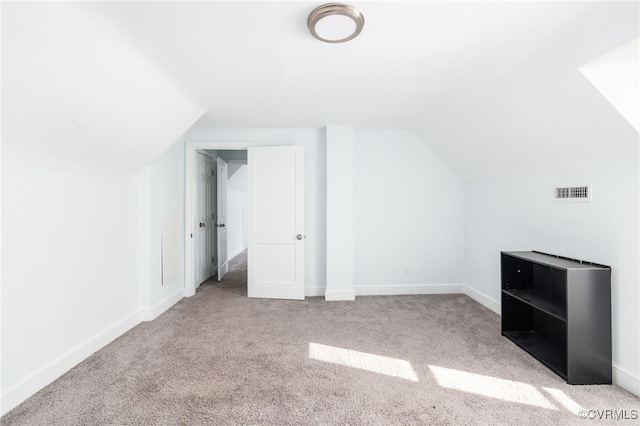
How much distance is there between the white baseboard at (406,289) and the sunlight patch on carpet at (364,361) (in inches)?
62.8

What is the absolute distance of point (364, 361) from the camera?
2342 mm

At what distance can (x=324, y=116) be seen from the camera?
3494 mm

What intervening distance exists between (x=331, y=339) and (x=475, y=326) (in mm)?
1477

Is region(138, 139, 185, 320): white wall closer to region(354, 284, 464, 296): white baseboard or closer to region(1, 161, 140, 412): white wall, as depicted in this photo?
region(1, 161, 140, 412): white wall

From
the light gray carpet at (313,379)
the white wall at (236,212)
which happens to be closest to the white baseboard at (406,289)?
the light gray carpet at (313,379)

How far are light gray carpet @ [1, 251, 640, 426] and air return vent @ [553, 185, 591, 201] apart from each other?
51.5 inches

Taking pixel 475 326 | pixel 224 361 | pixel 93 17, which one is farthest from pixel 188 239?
pixel 475 326

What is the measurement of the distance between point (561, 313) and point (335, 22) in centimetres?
245

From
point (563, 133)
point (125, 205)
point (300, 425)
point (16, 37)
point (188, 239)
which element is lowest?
point (300, 425)

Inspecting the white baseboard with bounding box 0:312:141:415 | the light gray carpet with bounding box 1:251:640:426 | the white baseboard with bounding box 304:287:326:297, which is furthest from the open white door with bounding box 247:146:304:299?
the white baseboard with bounding box 0:312:141:415

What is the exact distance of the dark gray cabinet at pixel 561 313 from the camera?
201 centimetres

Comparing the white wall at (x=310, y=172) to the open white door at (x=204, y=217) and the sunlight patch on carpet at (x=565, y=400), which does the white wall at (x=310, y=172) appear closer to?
the open white door at (x=204, y=217)

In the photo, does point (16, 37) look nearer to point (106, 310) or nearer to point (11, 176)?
point (11, 176)

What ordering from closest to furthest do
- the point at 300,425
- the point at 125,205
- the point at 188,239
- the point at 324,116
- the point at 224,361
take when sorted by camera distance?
the point at 300,425 → the point at 224,361 → the point at 125,205 → the point at 324,116 → the point at 188,239
